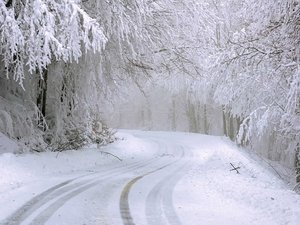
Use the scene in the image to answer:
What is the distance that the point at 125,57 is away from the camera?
54.1 ft

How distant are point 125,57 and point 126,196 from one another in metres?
7.53

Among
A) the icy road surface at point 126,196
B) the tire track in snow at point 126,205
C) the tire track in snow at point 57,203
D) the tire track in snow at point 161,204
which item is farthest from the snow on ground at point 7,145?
the tire track in snow at point 161,204

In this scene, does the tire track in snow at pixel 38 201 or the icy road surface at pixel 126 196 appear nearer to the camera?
the tire track in snow at pixel 38 201

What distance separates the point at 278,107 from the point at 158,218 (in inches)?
273

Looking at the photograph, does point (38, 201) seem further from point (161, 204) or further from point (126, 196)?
point (161, 204)

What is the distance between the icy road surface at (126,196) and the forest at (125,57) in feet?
4.99

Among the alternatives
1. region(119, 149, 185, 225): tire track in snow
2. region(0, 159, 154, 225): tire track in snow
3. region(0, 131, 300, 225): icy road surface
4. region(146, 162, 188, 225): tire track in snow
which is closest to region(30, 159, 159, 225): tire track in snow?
region(0, 131, 300, 225): icy road surface

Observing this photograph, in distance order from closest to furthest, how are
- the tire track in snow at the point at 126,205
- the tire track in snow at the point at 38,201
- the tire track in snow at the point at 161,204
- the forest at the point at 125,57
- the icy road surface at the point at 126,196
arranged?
the tire track in snow at the point at 38,201 → the tire track in snow at the point at 126,205 → the tire track in snow at the point at 161,204 → the icy road surface at the point at 126,196 → the forest at the point at 125,57

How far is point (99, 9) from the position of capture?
14.3m

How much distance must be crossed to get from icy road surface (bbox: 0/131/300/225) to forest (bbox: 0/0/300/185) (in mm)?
1521

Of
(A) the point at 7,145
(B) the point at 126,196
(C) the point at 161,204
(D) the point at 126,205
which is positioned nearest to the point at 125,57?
(A) the point at 7,145

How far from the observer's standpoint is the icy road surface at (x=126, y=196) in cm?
803

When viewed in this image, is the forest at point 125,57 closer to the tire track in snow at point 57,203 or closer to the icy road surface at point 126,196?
the icy road surface at point 126,196

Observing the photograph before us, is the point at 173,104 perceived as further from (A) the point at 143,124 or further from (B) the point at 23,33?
(B) the point at 23,33
